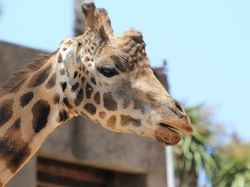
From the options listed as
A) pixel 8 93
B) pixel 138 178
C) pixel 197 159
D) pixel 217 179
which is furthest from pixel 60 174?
pixel 8 93

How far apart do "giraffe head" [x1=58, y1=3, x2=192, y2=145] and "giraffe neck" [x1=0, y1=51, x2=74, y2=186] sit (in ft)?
0.33

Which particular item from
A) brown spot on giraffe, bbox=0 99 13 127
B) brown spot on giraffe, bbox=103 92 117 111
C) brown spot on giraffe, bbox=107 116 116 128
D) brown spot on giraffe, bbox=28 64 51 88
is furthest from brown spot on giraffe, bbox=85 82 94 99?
brown spot on giraffe, bbox=0 99 13 127

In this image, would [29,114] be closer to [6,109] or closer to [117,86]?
[6,109]

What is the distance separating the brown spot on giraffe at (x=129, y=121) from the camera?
22.3 feet

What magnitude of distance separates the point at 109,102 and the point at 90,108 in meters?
0.17

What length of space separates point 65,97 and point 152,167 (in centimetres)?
757

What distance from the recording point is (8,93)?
23.6 feet

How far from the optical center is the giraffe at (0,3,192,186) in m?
6.77

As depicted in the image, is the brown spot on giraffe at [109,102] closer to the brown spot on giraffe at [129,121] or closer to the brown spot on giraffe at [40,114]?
the brown spot on giraffe at [129,121]

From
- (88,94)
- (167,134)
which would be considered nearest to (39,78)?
(88,94)

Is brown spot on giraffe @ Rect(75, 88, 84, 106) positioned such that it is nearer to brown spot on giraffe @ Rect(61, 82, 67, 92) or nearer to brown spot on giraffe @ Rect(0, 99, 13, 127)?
brown spot on giraffe @ Rect(61, 82, 67, 92)

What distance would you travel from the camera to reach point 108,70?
22.6ft

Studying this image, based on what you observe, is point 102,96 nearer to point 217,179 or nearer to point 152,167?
point 152,167

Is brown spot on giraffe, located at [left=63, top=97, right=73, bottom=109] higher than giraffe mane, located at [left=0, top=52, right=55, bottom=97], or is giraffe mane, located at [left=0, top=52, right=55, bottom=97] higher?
giraffe mane, located at [left=0, top=52, right=55, bottom=97]
